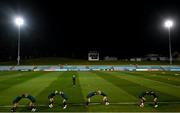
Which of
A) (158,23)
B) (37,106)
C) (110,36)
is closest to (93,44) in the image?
(110,36)

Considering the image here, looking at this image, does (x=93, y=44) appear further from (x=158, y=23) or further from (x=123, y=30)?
(x=158, y=23)

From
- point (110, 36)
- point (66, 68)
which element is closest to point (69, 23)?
point (110, 36)

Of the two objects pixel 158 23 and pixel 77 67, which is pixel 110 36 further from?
pixel 77 67

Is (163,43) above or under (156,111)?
above

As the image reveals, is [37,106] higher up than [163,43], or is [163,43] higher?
[163,43]

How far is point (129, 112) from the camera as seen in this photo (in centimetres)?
1927

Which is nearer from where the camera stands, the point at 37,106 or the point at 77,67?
the point at 37,106

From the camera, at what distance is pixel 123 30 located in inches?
4473

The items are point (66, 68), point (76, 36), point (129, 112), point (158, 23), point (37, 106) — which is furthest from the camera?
point (76, 36)

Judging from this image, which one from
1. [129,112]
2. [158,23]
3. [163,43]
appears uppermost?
[158,23]

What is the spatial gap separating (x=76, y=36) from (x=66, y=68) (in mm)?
38192

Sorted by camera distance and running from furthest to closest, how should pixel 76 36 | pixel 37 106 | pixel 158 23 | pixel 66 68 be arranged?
pixel 76 36, pixel 158 23, pixel 66 68, pixel 37 106

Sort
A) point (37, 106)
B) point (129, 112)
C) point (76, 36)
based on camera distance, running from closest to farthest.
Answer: point (129, 112) < point (37, 106) < point (76, 36)

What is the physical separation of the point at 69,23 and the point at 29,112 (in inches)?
3827
